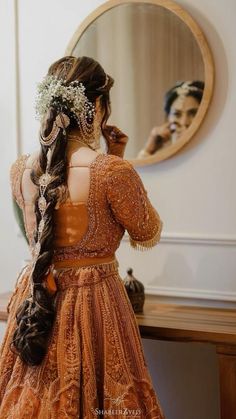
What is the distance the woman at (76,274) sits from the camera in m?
1.50

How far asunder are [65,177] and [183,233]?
2.52 ft

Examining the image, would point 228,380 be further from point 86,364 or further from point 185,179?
point 185,179

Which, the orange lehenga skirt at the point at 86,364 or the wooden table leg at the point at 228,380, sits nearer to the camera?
the orange lehenga skirt at the point at 86,364

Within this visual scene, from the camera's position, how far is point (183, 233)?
2.16 m

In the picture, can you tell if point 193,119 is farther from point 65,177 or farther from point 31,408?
point 31,408

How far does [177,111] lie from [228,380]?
100 centimetres

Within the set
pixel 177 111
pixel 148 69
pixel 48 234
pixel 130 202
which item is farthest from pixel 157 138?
pixel 48 234

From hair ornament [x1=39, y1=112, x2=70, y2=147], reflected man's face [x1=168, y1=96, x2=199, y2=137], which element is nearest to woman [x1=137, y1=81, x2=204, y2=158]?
reflected man's face [x1=168, y1=96, x2=199, y2=137]

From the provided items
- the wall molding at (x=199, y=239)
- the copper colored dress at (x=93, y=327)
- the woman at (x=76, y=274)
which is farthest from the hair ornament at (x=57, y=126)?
the wall molding at (x=199, y=239)

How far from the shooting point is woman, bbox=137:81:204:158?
6.84ft

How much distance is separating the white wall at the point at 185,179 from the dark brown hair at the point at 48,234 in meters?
0.66

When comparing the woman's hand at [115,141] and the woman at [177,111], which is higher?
the woman at [177,111]

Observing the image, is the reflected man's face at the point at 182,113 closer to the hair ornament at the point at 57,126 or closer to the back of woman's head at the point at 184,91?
the back of woman's head at the point at 184,91

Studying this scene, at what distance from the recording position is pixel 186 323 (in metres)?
1.84
